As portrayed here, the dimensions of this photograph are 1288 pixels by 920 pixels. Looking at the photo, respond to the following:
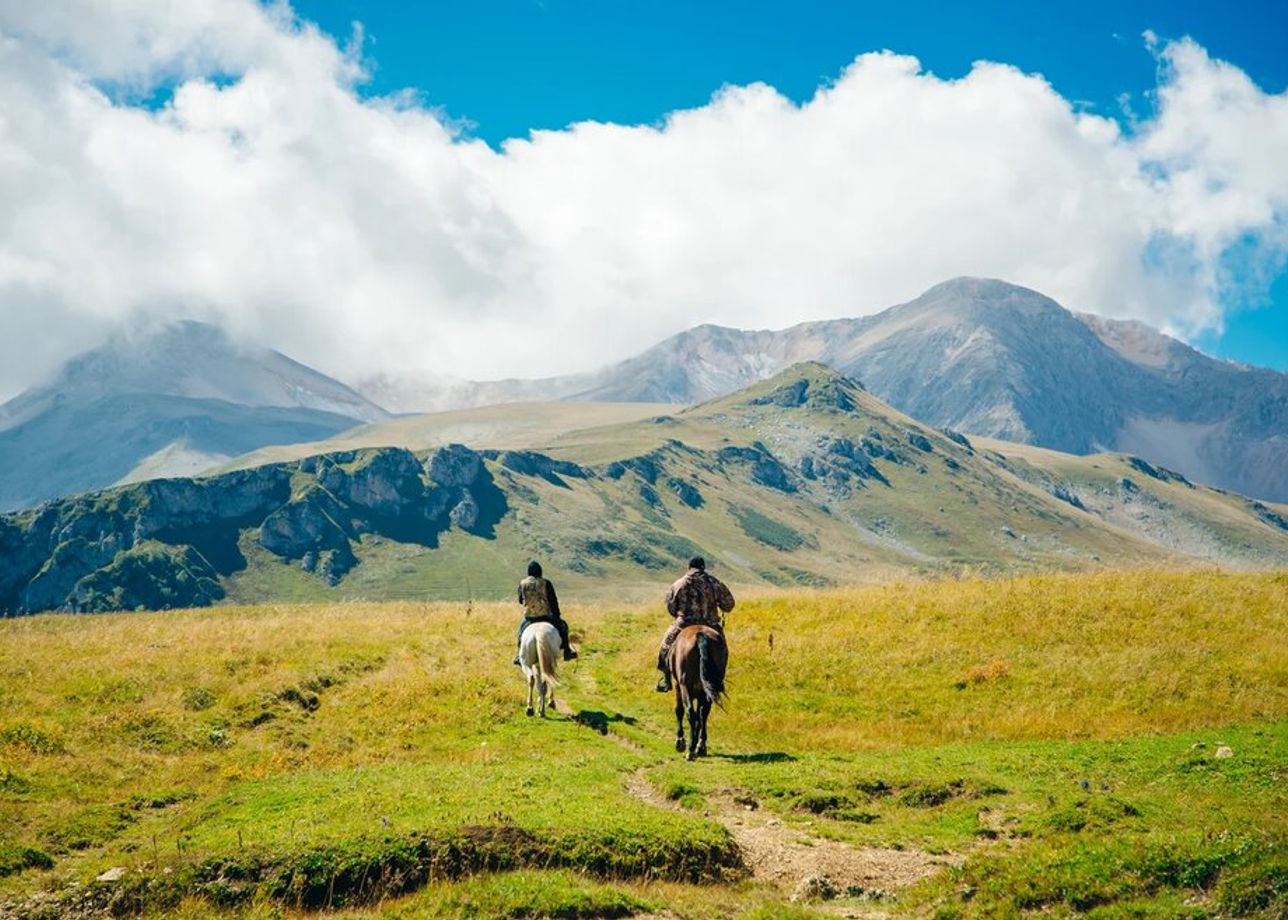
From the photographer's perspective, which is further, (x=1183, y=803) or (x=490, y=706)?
(x=490, y=706)

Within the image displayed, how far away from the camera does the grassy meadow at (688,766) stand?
1319cm

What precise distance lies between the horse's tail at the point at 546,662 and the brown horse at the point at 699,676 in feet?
15.8

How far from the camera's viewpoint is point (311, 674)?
2748 centimetres

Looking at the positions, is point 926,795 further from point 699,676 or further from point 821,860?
point 699,676

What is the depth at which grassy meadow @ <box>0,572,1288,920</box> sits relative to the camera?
1319 cm

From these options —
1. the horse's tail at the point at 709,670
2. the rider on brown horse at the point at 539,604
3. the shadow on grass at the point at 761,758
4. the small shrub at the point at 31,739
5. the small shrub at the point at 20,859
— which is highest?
the rider on brown horse at the point at 539,604

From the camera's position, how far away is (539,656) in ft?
87.9

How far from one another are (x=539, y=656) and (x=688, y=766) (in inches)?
280

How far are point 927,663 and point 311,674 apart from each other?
792 inches

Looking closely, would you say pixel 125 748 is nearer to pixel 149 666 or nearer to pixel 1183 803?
pixel 149 666

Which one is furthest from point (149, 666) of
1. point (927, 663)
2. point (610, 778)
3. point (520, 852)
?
point (927, 663)

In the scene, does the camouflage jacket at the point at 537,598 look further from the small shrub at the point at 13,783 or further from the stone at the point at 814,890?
the stone at the point at 814,890

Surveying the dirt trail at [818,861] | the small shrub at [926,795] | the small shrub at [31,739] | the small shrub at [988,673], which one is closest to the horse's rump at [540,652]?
the dirt trail at [818,861]

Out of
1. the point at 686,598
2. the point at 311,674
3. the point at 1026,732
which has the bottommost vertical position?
the point at 1026,732
